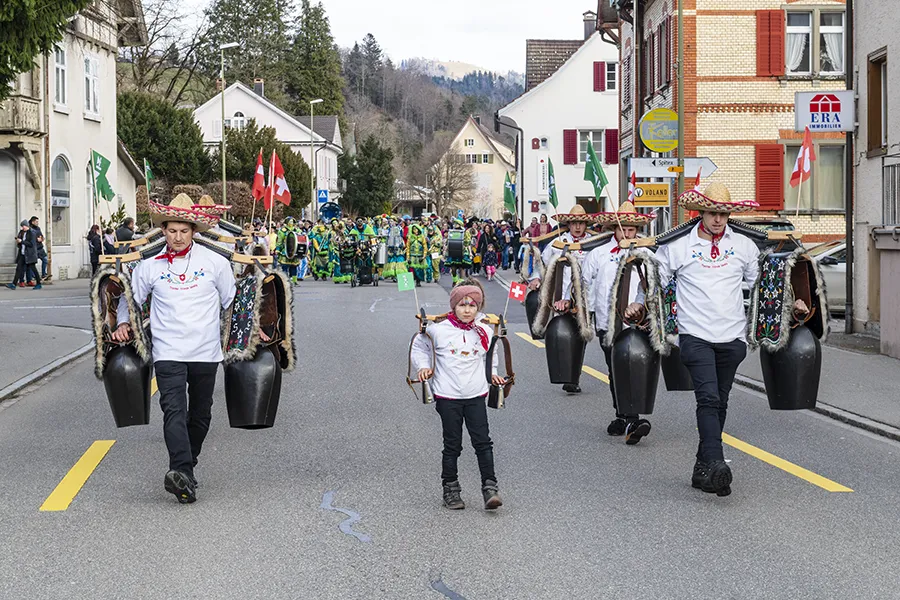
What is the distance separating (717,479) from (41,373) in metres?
9.01

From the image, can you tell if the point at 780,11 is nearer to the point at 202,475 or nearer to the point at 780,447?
the point at 780,447

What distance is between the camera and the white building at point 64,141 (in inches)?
1321

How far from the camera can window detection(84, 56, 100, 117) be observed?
3869 cm

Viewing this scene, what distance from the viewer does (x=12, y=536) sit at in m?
6.73

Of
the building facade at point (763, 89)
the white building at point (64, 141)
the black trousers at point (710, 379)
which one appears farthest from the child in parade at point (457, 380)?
the white building at point (64, 141)

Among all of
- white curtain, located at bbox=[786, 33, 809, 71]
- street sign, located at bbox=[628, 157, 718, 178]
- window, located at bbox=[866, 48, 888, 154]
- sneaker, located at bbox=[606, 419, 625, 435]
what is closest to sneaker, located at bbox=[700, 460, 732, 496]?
sneaker, located at bbox=[606, 419, 625, 435]

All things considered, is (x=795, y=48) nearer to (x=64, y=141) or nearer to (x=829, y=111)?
(x=829, y=111)

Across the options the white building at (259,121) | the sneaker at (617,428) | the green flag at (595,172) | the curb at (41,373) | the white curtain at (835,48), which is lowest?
the sneaker at (617,428)

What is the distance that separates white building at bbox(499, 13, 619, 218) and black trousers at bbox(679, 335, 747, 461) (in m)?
54.0

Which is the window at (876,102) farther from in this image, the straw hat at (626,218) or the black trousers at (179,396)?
the black trousers at (179,396)

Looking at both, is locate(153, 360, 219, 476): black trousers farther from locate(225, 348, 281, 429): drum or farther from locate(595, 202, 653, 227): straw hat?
locate(595, 202, 653, 227): straw hat

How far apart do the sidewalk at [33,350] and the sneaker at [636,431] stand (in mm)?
6283

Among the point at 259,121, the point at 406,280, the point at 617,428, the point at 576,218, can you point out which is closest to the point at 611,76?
the point at 259,121

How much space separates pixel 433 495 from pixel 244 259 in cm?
180
